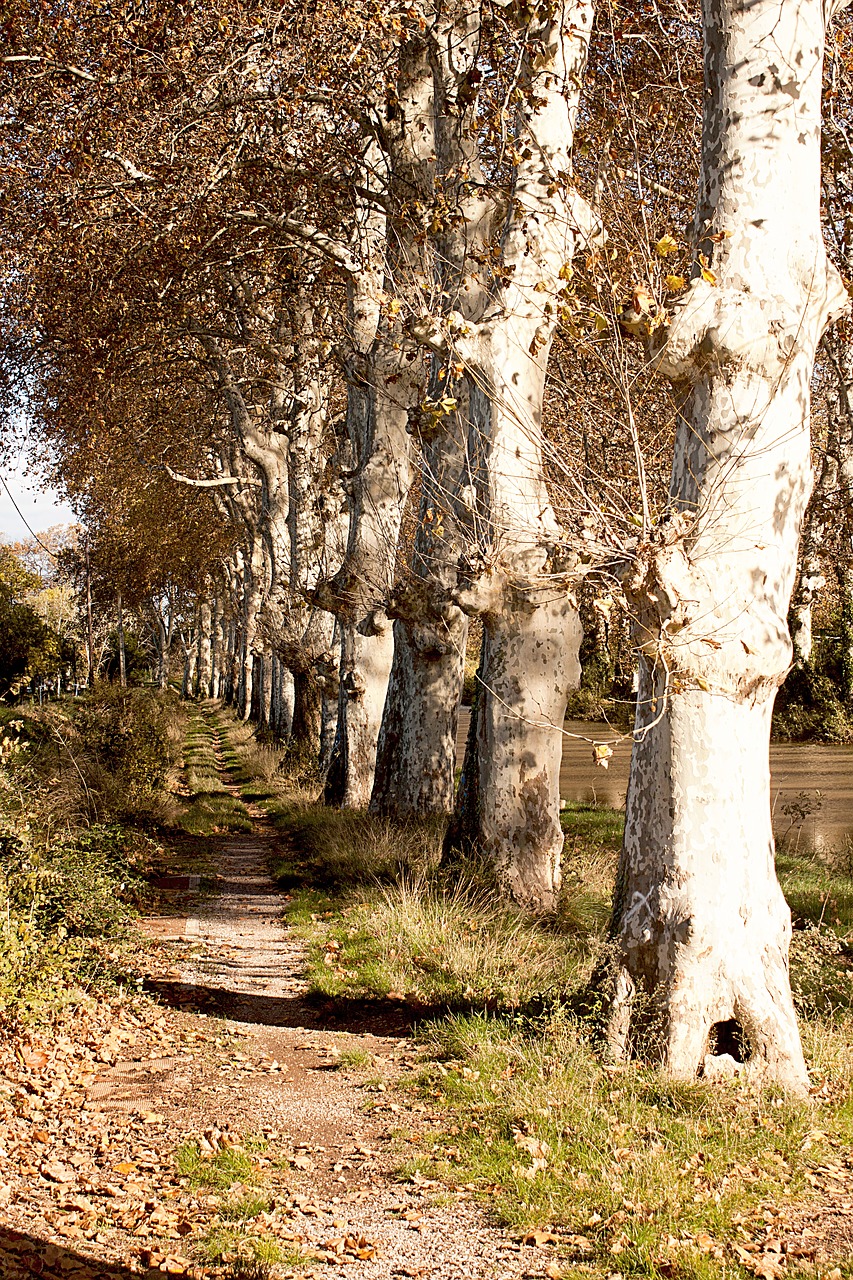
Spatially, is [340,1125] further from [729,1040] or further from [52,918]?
[52,918]

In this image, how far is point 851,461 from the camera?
21000mm

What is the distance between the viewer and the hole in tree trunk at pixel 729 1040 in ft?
19.4

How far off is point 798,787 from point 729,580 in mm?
15849

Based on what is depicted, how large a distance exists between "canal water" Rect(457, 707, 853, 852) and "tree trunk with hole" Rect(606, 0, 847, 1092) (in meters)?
4.45

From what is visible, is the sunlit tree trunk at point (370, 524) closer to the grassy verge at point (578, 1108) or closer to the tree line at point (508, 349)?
the tree line at point (508, 349)

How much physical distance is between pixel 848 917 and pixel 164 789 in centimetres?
1251

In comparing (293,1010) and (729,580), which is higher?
(729,580)

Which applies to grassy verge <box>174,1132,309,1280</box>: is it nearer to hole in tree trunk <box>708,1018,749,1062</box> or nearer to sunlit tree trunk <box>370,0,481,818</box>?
hole in tree trunk <box>708,1018,749,1062</box>

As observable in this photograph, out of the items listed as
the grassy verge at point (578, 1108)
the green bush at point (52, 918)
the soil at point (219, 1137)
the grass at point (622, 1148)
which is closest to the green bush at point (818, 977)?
the grassy verge at point (578, 1108)

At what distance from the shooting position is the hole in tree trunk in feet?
19.4

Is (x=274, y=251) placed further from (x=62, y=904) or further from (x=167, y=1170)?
Result: (x=167, y=1170)

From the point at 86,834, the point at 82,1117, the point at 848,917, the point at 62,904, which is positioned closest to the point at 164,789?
the point at 86,834

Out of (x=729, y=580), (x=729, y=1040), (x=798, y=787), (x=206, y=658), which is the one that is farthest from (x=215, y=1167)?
(x=206, y=658)

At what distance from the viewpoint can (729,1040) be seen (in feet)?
19.8
